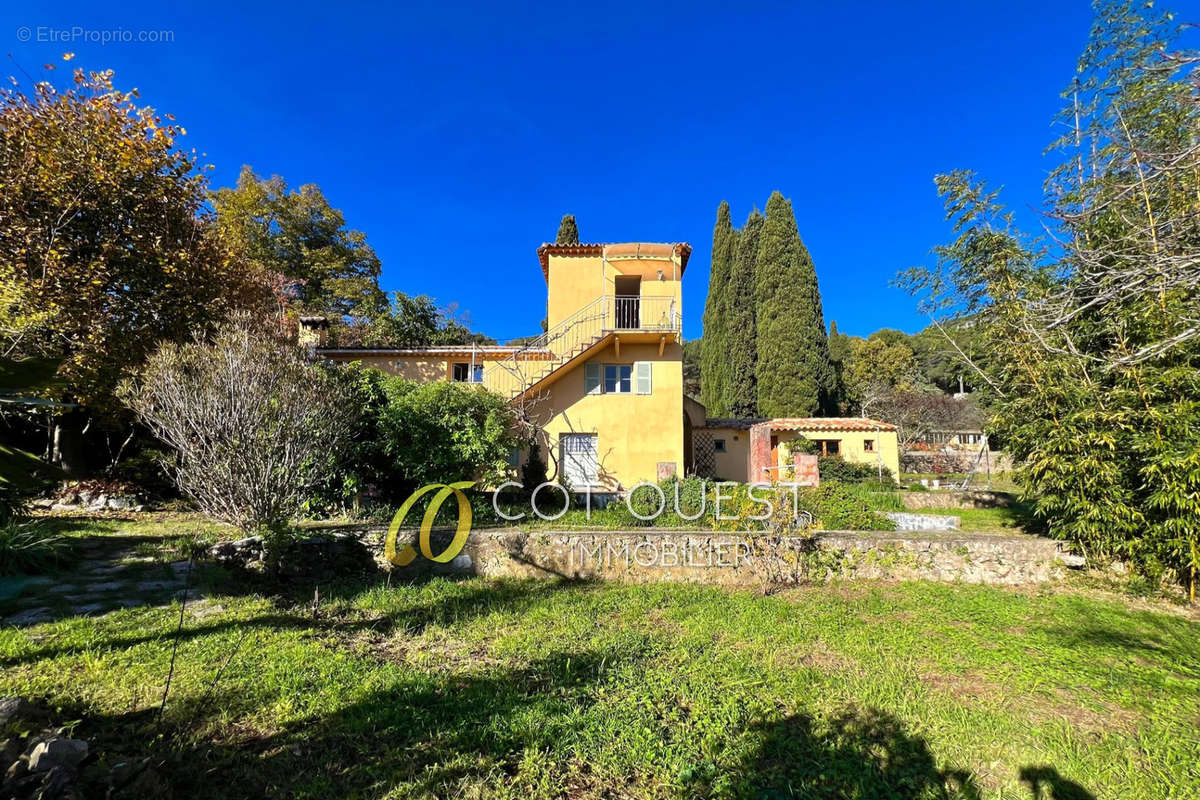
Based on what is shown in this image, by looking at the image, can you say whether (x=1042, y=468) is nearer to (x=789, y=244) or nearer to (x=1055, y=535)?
(x=1055, y=535)

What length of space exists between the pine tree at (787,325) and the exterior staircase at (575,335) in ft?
40.5

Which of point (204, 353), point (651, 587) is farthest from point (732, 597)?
point (204, 353)

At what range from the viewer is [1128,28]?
181 inches

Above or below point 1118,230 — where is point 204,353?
below

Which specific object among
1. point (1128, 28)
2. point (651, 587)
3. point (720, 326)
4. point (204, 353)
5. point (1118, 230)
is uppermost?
point (720, 326)

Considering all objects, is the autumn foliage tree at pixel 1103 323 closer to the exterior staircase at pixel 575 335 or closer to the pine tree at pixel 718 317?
the exterior staircase at pixel 575 335

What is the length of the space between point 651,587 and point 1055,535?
5.94 metres

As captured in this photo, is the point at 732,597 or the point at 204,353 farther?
the point at 204,353

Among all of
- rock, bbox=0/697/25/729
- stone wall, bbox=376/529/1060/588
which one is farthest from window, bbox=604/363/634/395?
rock, bbox=0/697/25/729

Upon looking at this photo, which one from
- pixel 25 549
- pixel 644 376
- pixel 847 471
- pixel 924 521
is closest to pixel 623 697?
pixel 25 549

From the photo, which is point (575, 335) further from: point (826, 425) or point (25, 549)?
point (826, 425)

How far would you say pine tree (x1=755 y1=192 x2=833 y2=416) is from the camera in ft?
73.8

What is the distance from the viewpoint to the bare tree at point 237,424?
662 cm

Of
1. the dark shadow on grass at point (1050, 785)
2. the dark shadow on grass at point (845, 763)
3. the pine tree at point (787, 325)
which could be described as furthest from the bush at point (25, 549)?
the pine tree at point (787, 325)
